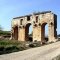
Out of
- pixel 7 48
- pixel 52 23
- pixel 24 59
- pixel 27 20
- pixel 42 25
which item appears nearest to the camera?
pixel 24 59

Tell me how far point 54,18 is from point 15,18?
40.9 feet

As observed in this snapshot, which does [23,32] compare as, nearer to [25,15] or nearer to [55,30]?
[25,15]

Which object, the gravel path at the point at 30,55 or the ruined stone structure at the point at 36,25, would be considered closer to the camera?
the gravel path at the point at 30,55

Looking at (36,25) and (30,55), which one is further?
(36,25)

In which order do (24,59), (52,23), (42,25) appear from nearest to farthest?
1. (24,59)
2. (52,23)
3. (42,25)

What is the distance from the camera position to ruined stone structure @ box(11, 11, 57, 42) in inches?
1512

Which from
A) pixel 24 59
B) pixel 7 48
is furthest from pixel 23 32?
pixel 24 59

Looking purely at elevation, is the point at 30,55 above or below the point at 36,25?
below

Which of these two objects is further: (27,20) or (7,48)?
(27,20)

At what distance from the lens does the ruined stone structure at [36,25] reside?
38.4m

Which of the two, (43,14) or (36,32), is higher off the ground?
(43,14)

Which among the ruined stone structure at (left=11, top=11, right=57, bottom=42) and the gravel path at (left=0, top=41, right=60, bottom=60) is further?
the ruined stone structure at (left=11, top=11, right=57, bottom=42)

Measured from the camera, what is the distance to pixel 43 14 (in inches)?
1576

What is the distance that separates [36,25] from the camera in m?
41.5
